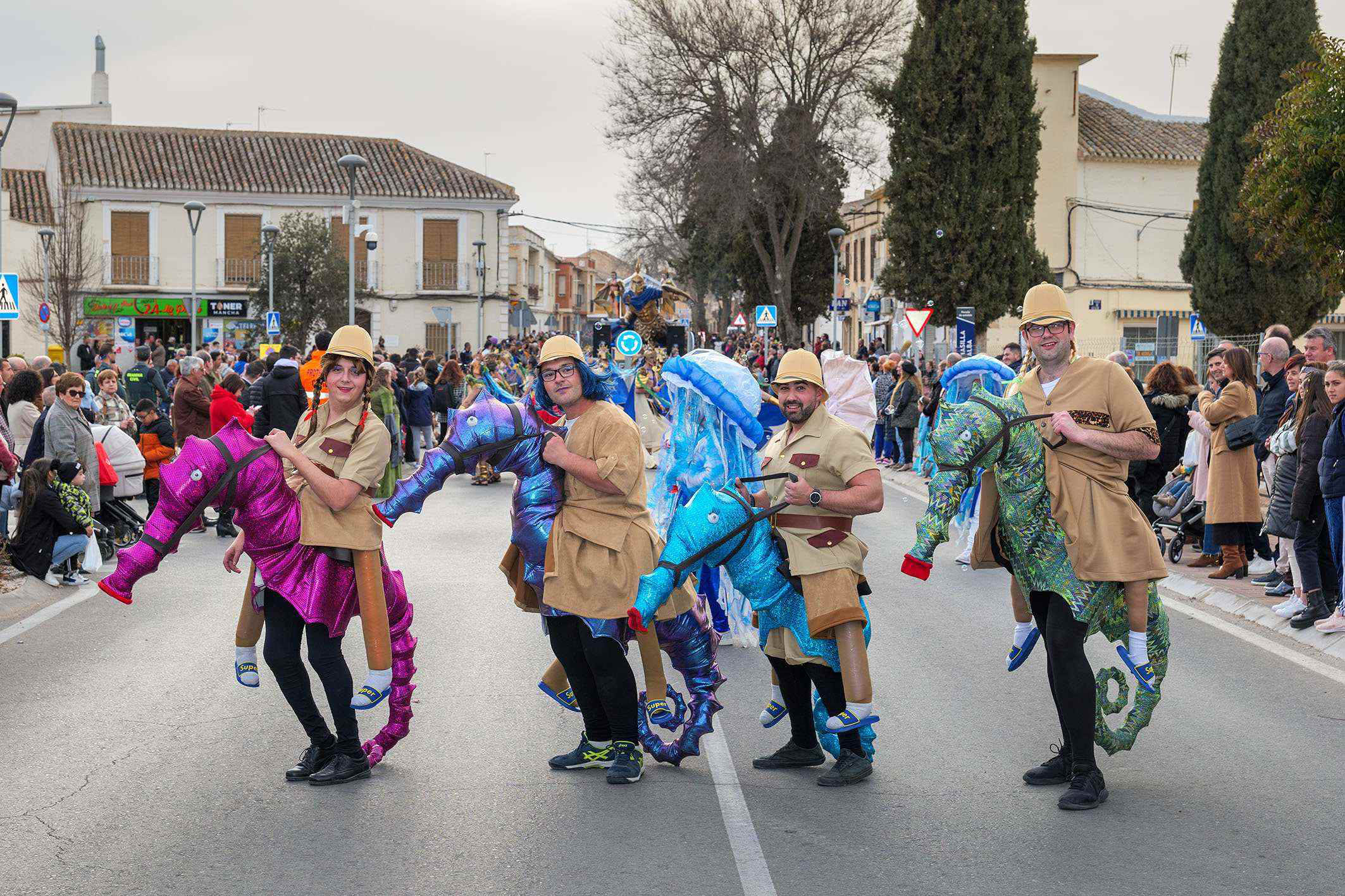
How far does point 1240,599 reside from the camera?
10.6 m

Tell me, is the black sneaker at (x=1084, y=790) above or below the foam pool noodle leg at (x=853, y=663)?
below

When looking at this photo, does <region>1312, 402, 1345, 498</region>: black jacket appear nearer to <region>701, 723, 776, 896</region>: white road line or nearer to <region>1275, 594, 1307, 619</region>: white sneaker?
<region>1275, 594, 1307, 619</region>: white sneaker

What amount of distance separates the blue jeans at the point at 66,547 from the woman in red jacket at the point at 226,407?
1062 millimetres

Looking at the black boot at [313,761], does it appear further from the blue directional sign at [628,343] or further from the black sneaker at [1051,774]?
the blue directional sign at [628,343]

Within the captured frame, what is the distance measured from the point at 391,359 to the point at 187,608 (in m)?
17.3

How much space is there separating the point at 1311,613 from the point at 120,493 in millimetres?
9877

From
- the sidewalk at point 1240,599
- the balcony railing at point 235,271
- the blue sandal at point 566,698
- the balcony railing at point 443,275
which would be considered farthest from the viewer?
the balcony railing at point 443,275

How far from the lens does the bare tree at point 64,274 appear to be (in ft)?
132

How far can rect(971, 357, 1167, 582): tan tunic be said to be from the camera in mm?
5641

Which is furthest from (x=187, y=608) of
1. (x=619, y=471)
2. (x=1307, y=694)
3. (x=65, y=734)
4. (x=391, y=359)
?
(x=391, y=359)

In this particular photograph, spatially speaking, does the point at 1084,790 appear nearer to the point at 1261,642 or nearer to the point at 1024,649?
the point at 1024,649

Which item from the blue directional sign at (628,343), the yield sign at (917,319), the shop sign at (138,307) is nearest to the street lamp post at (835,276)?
the yield sign at (917,319)

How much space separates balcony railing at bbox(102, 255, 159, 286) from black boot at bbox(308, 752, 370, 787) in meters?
54.8

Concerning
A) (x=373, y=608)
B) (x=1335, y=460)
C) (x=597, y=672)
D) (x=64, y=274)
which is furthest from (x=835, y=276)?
(x=373, y=608)
